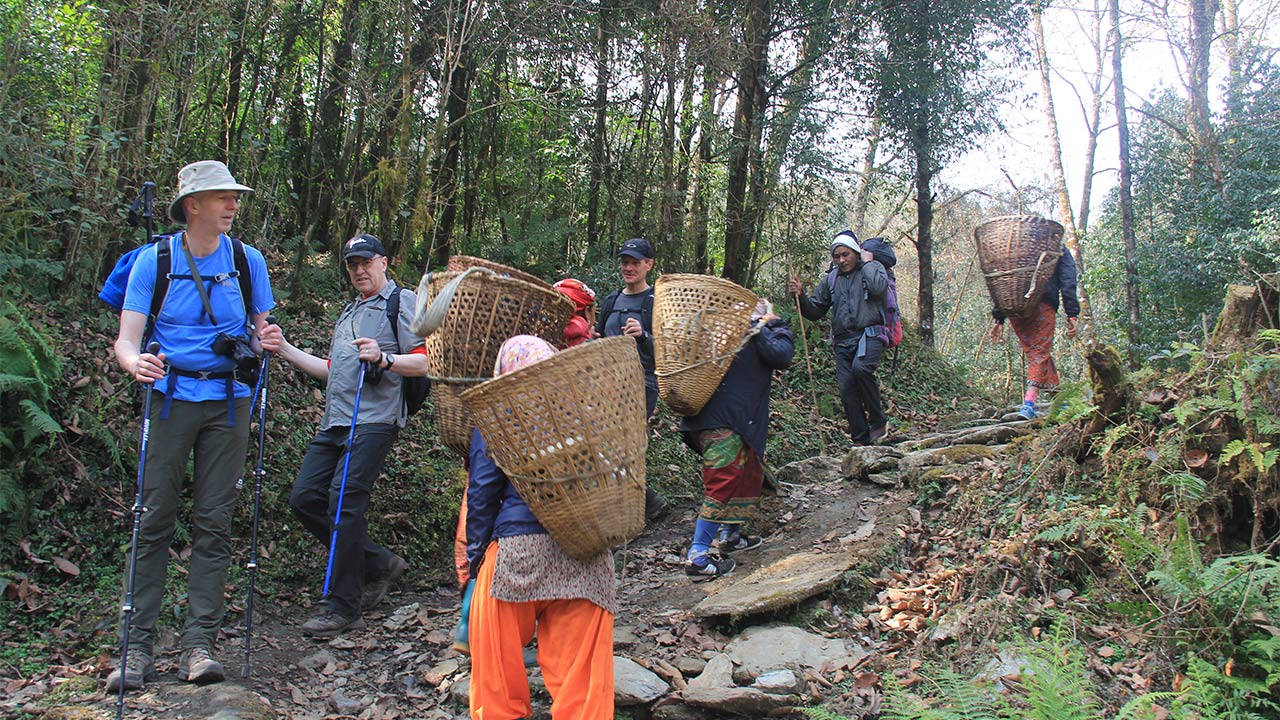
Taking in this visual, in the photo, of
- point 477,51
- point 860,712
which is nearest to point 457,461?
point 860,712

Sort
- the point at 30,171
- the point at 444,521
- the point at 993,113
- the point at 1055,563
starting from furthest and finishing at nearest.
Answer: the point at 993,113 < the point at 444,521 < the point at 30,171 < the point at 1055,563

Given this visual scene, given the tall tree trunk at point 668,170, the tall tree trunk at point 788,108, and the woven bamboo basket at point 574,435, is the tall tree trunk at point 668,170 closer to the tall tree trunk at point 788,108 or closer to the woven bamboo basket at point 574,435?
the tall tree trunk at point 788,108

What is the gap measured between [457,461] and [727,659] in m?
3.86

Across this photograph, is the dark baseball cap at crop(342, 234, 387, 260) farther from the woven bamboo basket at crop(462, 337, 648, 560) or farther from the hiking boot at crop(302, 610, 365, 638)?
the woven bamboo basket at crop(462, 337, 648, 560)

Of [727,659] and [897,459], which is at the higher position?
[897,459]

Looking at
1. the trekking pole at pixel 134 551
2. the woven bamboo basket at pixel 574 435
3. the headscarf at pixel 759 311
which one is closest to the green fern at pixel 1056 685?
the woven bamboo basket at pixel 574 435

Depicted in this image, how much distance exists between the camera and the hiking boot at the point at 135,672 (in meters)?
4.20

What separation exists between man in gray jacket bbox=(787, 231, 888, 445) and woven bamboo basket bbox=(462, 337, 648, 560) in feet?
16.8

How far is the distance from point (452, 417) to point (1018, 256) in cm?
657

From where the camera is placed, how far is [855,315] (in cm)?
846

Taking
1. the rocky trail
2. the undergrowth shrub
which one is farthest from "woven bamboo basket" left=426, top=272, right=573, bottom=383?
the undergrowth shrub

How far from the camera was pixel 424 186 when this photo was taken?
9484mm

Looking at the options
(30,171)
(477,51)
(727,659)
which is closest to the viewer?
(727,659)

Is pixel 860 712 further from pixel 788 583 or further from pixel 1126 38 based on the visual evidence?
pixel 1126 38
